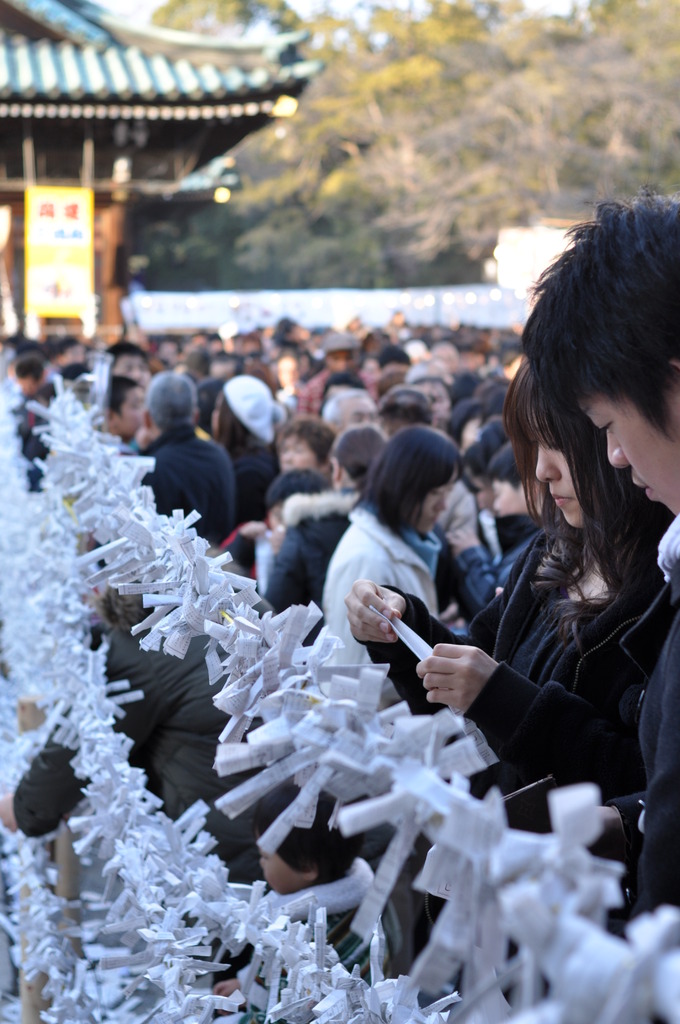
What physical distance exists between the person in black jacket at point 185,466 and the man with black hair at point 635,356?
310 centimetres

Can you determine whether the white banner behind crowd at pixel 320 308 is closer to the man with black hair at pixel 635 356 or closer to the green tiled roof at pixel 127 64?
the green tiled roof at pixel 127 64

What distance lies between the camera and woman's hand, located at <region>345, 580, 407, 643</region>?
148 centimetres

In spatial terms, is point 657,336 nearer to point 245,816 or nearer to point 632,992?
point 632,992

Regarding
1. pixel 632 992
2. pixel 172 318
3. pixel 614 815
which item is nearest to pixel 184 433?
pixel 614 815

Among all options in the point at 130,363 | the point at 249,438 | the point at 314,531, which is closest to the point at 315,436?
the point at 314,531

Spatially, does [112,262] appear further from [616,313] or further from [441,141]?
[441,141]

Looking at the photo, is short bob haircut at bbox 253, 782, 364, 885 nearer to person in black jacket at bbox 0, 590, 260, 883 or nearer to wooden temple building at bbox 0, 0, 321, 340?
person in black jacket at bbox 0, 590, 260, 883

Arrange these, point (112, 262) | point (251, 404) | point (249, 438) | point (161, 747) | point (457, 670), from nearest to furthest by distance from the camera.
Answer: point (457, 670) → point (161, 747) → point (251, 404) → point (249, 438) → point (112, 262)

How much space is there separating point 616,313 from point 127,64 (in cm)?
1140

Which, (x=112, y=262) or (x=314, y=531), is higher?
(x=112, y=262)

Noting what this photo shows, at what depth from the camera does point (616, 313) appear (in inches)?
42.1

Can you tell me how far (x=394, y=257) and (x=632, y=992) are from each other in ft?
91.7

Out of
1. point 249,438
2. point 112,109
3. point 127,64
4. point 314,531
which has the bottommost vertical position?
point 314,531

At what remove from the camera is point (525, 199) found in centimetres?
2316
